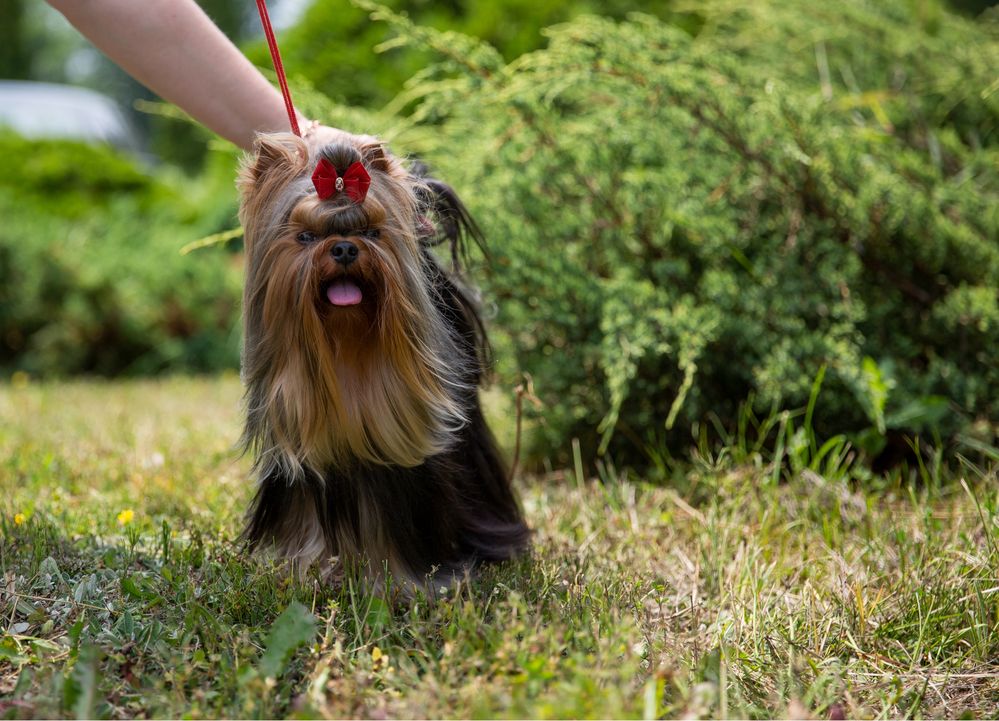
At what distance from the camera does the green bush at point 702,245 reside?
3451mm

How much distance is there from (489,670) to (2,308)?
234 inches

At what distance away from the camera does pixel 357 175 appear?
6.89ft

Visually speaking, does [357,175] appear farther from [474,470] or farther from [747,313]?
[747,313]

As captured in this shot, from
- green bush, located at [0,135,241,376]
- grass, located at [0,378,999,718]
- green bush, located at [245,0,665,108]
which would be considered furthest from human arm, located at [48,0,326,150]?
green bush, located at [0,135,241,376]

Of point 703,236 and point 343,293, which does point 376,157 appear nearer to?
point 343,293

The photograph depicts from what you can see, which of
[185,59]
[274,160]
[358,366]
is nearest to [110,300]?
[185,59]

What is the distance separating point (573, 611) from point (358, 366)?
0.76 metres

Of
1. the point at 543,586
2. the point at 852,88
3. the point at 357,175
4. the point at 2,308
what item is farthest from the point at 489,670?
the point at 2,308

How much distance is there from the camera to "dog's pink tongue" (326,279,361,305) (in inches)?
83.2

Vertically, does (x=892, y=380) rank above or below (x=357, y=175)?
below

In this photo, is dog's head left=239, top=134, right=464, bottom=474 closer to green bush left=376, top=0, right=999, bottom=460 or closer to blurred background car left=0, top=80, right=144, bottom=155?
green bush left=376, top=0, right=999, bottom=460

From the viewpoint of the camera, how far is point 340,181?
6.93 ft

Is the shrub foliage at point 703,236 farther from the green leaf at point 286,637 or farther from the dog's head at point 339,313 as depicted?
the green leaf at point 286,637

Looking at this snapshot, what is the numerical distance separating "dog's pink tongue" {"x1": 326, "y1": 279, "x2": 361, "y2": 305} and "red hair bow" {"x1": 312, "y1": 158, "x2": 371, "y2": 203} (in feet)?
0.60
